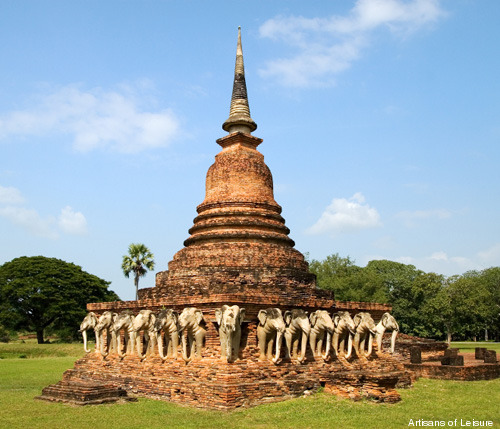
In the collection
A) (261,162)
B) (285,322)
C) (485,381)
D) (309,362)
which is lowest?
(485,381)

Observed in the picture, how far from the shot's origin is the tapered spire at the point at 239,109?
18.8m

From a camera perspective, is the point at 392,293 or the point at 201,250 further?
the point at 392,293

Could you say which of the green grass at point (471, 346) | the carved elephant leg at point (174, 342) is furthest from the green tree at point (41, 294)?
the carved elephant leg at point (174, 342)

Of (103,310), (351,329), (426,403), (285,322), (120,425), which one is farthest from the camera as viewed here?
(103,310)

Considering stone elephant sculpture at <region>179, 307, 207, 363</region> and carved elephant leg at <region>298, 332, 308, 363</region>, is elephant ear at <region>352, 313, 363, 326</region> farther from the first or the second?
stone elephant sculpture at <region>179, 307, 207, 363</region>

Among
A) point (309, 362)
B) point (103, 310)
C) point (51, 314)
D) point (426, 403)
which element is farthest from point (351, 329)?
point (51, 314)

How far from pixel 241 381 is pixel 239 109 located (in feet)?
35.8

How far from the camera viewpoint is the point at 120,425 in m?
9.73

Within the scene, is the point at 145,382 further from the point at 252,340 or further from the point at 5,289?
the point at 5,289

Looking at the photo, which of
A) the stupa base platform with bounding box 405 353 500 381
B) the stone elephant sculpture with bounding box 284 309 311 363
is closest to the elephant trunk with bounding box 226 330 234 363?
the stone elephant sculpture with bounding box 284 309 311 363

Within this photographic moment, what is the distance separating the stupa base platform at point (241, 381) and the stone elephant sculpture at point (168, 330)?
266mm

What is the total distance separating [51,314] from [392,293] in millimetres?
30776

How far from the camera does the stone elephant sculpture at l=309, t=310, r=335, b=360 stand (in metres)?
13.5

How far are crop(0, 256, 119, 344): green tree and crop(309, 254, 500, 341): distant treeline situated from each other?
817 inches
